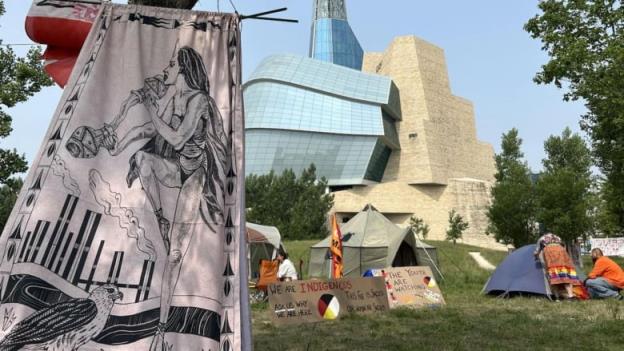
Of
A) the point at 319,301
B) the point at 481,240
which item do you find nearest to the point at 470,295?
the point at 319,301

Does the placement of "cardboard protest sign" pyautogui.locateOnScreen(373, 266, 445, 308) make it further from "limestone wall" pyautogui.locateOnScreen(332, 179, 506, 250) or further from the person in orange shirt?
"limestone wall" pyautogui.locateOnScreen(332, 179, 506, 250)

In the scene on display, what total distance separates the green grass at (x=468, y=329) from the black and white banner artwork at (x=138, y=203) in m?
2.91

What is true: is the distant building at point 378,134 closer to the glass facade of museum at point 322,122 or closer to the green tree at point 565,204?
the glass facade of museum at point 322,122

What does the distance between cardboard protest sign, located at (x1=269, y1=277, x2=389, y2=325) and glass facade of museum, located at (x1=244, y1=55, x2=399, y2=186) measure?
54.9 metres

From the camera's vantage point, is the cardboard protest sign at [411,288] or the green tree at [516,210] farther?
the green tree at [516,210]

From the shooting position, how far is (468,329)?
7254mm

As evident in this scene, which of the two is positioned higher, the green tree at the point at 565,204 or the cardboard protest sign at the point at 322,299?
the green tree at the point at 565,204

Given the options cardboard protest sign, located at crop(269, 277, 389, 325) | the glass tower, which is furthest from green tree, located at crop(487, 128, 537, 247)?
the glass tower

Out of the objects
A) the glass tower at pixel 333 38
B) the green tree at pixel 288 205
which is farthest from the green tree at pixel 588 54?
the glass tower at pixel 333 38

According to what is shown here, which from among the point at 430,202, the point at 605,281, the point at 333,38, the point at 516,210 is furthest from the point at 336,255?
the point at 333,38

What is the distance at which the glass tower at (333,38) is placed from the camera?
94.7m

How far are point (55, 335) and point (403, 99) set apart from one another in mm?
69917

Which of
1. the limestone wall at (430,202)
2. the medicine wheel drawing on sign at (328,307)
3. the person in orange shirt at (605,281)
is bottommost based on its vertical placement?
the medicine wheel drawing on sign at (328,307)

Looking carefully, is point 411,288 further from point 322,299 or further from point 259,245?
point 259,245
